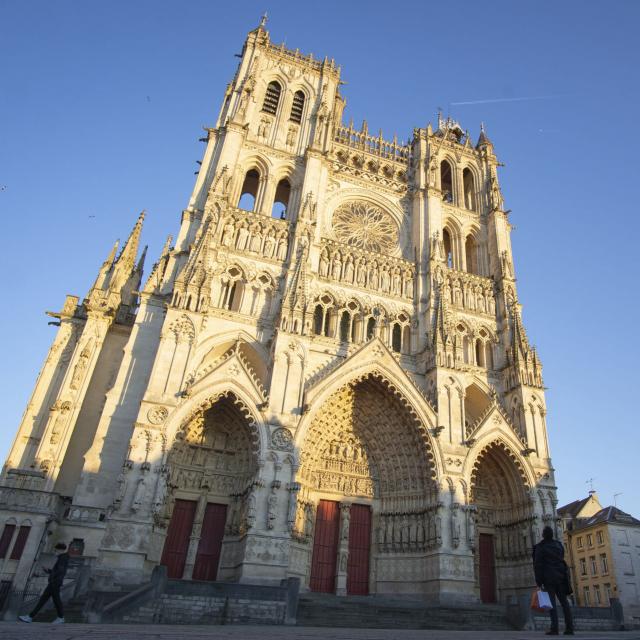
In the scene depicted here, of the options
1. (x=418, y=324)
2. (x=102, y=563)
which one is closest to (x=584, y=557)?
(x=418, y=324)

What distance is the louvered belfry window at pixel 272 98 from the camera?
27.2 m

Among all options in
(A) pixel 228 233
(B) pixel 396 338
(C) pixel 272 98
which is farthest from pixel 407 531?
(C) pixel 272 98

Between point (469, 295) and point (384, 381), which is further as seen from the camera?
point (469, 295)

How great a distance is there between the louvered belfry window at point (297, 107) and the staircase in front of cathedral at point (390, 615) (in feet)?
76.1

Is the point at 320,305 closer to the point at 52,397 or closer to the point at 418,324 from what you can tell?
the point at 418,324

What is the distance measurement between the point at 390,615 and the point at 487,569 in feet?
23.9

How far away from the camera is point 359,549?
59.3 feet

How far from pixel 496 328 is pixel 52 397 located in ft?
61.3

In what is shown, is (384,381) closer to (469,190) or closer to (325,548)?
(325,548)

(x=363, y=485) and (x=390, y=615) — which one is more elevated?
(x=363, y=485)

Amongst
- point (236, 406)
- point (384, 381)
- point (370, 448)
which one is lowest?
point (370, 448)

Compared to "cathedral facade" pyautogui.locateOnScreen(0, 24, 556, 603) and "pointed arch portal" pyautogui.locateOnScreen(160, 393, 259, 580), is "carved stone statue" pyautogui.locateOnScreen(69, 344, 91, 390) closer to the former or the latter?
"cathedral facade" pyautogui.locateOnScreen(0, 24, 556, 603)

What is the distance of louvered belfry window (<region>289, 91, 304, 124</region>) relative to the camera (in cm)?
2752

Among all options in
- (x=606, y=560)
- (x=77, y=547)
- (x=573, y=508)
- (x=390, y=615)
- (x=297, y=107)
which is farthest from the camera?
(x=573, y=508)
